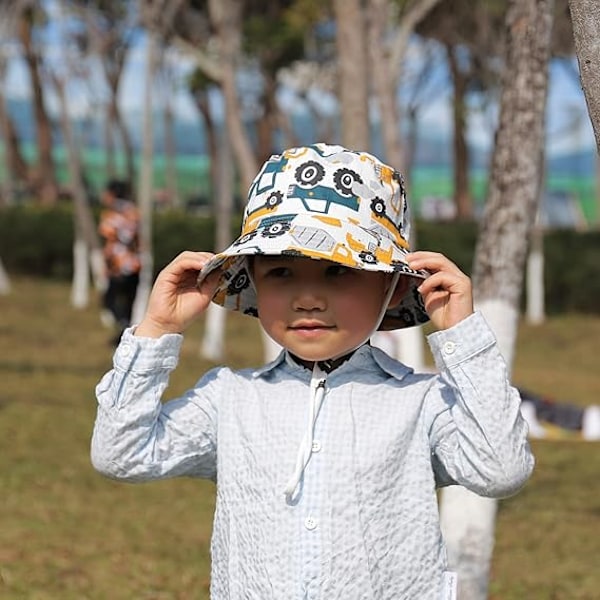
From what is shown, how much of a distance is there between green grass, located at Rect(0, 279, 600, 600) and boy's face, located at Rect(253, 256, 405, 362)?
279 centimetres

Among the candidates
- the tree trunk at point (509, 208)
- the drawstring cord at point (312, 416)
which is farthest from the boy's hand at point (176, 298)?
the tree trunk at point (509, 208)

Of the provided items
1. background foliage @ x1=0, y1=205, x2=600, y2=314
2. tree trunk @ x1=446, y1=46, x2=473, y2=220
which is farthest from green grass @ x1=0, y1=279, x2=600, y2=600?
tree trunk @ x1=446, y1=46, x2=473, y2=220

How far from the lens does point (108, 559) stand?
560 centimetres

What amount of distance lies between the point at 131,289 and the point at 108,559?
26.3 feet

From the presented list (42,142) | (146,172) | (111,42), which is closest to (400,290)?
(146,172)

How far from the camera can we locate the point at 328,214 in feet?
8.13

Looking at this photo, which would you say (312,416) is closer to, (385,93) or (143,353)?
(143,353)

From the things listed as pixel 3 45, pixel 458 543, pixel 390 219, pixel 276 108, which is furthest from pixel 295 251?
pixel 276 108

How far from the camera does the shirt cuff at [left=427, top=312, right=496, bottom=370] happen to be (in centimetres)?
243

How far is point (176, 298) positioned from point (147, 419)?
0.85 feet

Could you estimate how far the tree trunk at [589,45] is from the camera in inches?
89.2

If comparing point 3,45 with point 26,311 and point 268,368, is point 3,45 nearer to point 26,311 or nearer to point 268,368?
point 26,311

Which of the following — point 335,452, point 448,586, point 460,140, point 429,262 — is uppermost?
point 429,262

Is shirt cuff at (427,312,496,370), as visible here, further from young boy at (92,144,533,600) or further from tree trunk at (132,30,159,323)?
tree trunk at (132,30,159,323)
